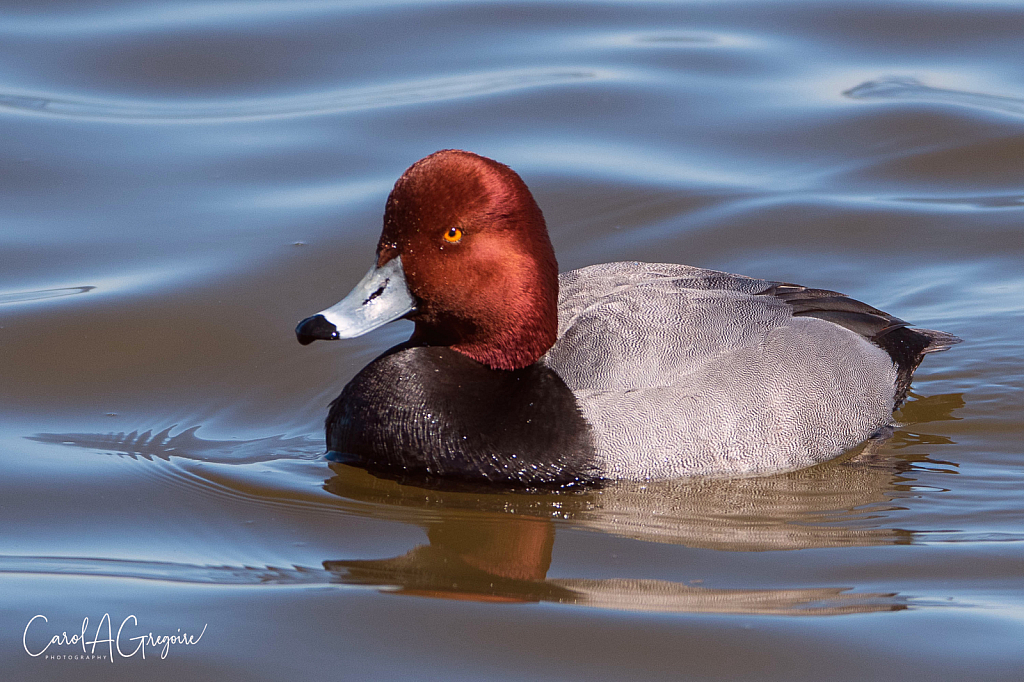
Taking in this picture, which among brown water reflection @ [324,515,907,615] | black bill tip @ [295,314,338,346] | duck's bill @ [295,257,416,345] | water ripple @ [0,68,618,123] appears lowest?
brown water reflection @ [324,515,907,615]

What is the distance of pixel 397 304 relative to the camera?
195 inches

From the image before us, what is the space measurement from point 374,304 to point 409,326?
5.99 ft

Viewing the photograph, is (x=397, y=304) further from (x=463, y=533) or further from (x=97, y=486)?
(x=97, y=486)

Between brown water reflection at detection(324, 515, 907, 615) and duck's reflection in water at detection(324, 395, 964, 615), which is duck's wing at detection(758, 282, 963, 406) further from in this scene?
brown water reflection at detection(324, 515, 907, 615)

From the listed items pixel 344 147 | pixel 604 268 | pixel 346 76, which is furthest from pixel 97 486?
pixel 346 76

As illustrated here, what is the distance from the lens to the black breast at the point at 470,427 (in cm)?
493

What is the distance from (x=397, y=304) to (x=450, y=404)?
430 millimetres

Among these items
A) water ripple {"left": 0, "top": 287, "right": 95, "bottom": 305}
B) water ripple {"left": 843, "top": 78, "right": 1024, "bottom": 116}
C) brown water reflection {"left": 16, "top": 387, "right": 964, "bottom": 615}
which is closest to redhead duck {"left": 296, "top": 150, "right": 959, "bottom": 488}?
brown water reflection {"left": 16, "top": 387, "right": 964, "bottom": 615}

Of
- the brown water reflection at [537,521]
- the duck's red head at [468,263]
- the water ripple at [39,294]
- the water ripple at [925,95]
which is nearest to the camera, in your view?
the brown water reflection at [537,521]

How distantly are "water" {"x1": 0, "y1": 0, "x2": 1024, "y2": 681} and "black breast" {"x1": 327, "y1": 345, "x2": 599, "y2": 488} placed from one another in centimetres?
12

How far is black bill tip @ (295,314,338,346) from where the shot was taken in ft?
15.9

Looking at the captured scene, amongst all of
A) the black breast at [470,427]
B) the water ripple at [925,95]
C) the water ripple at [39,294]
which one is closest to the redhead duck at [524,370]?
the black breast at [470,427]

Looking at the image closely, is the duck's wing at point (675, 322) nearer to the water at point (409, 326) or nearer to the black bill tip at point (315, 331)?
the water at point (409, 326)

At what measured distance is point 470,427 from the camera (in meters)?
4.96
